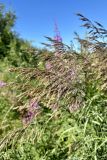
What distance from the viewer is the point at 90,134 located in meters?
2.81

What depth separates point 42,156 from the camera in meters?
3.22

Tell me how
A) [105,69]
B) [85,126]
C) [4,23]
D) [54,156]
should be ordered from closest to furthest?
[105,69], [85,126], [54,156], [4,23]

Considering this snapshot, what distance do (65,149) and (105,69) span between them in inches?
39.0

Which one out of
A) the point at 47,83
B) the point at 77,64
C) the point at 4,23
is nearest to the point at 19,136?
the point at 47,83

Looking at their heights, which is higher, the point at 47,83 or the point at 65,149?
the point at 47,83

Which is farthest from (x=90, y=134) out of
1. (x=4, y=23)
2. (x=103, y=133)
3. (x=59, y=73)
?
(x=4, y=23)

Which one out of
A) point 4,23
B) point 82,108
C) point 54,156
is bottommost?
point 54,156

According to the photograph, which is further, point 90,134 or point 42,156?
point 42,156

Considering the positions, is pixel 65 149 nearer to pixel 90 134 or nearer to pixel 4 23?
pixel 90 134

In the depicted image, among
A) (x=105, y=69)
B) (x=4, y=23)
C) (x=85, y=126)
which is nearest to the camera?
(x=105, y=69)

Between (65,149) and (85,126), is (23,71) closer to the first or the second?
(85,126)

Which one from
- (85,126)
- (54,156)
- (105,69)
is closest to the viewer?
(105,69)

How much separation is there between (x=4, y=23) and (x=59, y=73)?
46.7ft

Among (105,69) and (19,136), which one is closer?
(105,69)
